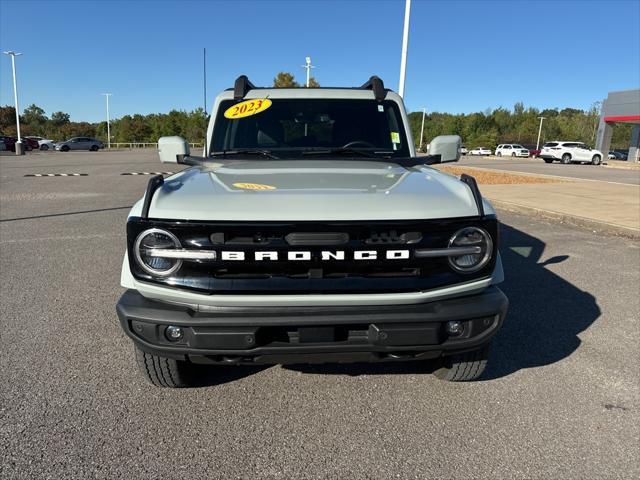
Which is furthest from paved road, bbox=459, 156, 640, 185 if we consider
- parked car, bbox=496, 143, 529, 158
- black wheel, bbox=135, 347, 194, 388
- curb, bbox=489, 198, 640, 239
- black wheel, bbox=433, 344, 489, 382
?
parked car, bbox=496, 143, 529, 158

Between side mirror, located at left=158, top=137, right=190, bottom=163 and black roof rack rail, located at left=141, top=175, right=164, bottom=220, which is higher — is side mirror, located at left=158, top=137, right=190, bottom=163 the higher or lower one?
the higher one

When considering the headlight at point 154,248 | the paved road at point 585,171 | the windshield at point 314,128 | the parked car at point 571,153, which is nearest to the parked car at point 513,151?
the parked car at point 571,153

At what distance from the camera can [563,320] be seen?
4.14 m

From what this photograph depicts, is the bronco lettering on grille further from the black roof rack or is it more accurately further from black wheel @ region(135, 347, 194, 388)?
the black roof rack

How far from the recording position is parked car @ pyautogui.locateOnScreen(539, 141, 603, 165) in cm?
3678

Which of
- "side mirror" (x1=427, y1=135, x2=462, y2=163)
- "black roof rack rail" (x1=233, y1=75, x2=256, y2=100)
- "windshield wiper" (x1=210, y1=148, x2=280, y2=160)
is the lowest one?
"windshield wiper" (x1=210, y1=148, x2=280, y2=160)

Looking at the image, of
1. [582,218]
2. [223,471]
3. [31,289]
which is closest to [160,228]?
[223,471]

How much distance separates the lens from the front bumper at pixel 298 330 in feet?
7.30

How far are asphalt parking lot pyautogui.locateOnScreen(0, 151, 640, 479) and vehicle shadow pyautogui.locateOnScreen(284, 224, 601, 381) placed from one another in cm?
2

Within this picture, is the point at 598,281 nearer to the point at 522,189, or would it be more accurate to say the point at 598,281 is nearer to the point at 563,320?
the point at 563,320

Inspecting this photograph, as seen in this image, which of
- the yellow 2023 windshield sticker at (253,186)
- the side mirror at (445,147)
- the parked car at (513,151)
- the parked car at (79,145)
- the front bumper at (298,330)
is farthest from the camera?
the parked car at (513,151)

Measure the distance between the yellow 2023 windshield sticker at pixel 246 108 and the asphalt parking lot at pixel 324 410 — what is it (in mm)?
1970

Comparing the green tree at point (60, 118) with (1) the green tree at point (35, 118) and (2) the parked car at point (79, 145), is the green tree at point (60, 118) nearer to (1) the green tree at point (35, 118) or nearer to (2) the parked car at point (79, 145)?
(1) the green tree at point (35, 118)

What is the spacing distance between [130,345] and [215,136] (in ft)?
5.73
